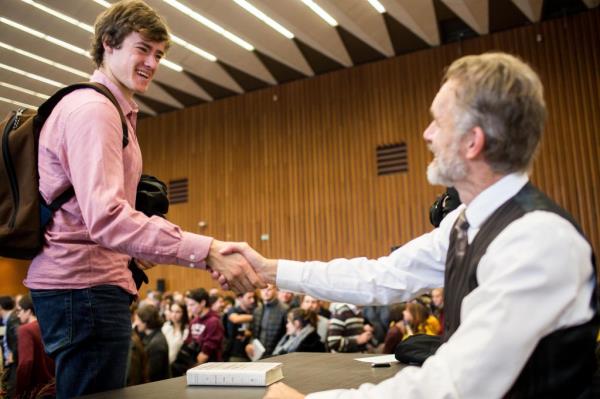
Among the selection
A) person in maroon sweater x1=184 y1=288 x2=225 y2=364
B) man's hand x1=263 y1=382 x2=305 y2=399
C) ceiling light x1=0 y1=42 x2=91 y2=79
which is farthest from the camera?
ceiling light x1=0 y1=42 x2=91 y2=79

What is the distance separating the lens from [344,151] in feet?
36.8

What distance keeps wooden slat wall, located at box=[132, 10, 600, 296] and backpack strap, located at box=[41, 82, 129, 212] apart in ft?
29.0

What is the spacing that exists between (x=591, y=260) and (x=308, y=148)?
34.8ft

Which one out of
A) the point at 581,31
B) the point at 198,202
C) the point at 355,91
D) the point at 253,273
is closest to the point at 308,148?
the point at 355,91

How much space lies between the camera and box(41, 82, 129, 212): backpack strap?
1677 millimetres

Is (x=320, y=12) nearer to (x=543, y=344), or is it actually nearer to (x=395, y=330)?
(x=395, y=330)

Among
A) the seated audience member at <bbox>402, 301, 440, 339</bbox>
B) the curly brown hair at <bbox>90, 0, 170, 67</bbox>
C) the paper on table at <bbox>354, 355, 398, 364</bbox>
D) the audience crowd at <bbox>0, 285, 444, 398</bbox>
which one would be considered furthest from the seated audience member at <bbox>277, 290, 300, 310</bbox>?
the curly brown hair at <bbox>90, 0, 170, 67</bbox>

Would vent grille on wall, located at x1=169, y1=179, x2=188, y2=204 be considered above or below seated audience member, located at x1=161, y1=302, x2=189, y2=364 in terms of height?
above

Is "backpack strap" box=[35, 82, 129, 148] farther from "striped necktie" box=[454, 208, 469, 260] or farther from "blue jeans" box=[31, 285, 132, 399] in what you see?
"striped necktie" box=[454, 208, 469, 260]

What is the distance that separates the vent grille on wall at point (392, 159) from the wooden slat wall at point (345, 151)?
143 millimetres

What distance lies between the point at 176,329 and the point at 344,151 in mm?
5780

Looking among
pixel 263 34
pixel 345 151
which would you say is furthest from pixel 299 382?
pixel 345 151

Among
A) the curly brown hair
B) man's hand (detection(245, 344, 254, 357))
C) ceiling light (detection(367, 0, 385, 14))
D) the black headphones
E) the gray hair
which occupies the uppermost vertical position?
ceiling light (detection(367, 0, 385, 14))

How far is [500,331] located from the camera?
99cm
